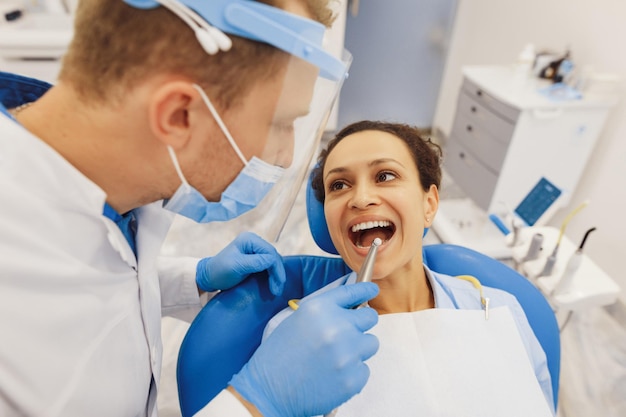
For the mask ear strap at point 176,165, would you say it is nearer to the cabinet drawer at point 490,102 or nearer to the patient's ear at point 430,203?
the patient's ear at point 430,203

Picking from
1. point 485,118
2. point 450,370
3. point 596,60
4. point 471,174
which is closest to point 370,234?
point 450,370

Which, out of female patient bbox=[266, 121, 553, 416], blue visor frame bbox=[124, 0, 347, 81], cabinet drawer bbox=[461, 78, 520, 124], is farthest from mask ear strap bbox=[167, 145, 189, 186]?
cabinet drawer bbox=[461, 78, 520, 124]

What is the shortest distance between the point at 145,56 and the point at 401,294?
837mm

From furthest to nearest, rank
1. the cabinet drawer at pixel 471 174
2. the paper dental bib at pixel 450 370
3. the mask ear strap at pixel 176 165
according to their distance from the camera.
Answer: the cabinet drawer at pixel 471 174 < the paper dental bib at pixel 450 370 < the mask ear strap at pixel 176 165

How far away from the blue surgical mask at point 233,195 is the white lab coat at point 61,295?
12 cm

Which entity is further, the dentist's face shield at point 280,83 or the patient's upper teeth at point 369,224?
the patient's upper teeth at point 369,224

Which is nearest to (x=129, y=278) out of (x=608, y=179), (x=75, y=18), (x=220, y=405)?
(x=220, y=405)

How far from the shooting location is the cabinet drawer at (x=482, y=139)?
2174mm

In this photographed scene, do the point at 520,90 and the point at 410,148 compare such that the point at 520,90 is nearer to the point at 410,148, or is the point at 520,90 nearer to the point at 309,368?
the point at 410,148

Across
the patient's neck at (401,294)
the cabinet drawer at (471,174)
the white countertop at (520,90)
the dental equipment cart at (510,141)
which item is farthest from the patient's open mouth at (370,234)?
the cabinet drawer at (471,174)

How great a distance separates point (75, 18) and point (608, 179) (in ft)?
8.08

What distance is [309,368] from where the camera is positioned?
72cm

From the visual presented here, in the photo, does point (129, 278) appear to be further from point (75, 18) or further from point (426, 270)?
point (426, 270)

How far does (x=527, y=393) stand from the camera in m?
0.92
